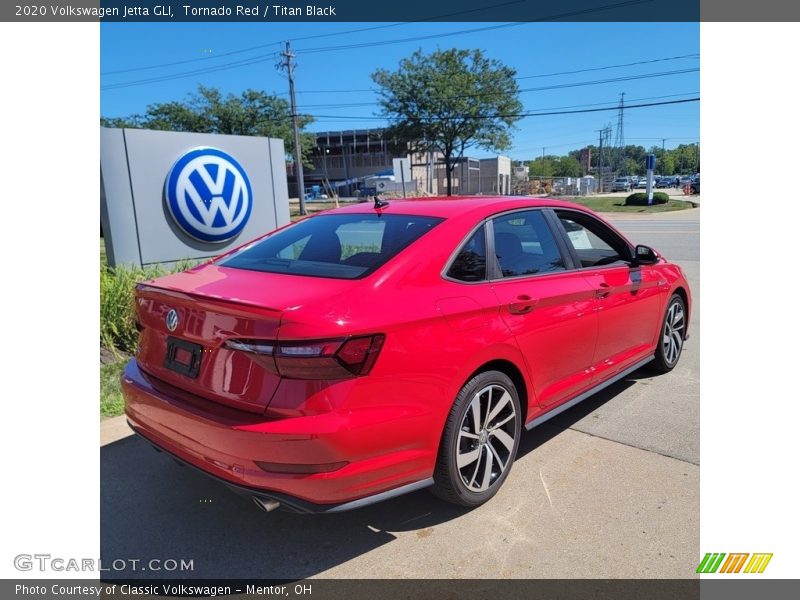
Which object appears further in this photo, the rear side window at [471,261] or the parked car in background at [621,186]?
the parked car in background at [621,186]

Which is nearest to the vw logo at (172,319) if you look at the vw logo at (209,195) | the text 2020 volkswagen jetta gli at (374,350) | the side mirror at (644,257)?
the text 2020 volkswagen jetta gli at (374,350)

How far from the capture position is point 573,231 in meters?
4.11

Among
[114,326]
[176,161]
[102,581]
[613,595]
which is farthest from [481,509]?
[176,161]

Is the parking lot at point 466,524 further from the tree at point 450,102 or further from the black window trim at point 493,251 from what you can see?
the tree at point 450,102

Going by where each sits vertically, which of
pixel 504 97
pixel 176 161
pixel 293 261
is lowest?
pixel 293 261

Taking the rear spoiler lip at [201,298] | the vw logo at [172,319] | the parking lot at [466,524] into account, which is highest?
the rear spoiler lip at [201,298]

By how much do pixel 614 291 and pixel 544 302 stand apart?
0.96 meters

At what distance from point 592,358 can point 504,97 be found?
40818 millimetres

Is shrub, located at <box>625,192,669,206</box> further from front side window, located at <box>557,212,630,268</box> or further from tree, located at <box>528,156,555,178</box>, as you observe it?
tree, located at <box>528,156,555,178</box>

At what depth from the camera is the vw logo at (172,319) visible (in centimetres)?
282

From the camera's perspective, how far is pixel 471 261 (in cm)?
317

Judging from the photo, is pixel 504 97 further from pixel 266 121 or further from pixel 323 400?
pixel 323 400

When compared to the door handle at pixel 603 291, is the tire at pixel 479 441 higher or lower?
lower

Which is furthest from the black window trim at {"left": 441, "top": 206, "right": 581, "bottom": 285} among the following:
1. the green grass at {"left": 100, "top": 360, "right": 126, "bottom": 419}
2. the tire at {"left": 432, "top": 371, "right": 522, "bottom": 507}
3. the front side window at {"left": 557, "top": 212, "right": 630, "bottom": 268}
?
the green grass at {"left": 100, "top": 360, "right": 126, "bottom": 419}
